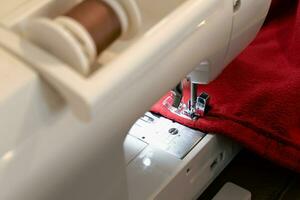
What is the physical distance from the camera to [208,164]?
0.86m

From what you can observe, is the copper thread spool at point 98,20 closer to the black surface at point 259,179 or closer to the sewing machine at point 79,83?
the sewing machine at point 79,83

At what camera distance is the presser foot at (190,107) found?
838 millimetres

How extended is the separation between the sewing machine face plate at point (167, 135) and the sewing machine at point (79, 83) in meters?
0.21

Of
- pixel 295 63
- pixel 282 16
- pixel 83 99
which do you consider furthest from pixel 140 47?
pixel 282 16

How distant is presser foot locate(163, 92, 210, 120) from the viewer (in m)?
0.84

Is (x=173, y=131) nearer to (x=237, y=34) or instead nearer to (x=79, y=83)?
(x=237, y=34)

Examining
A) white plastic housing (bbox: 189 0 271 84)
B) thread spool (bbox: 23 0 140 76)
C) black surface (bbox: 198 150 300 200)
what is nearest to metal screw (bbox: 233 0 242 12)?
white plastic housing (bbox: 189 0 271 84)

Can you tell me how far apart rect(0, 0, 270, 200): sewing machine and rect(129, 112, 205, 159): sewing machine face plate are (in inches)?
8.3

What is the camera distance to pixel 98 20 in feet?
1.39

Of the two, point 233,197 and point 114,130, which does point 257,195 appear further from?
point 114,130

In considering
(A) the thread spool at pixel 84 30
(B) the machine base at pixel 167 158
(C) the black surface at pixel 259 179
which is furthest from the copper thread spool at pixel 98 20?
(C) the black surface at pixel 259 179

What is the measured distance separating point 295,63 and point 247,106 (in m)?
0.16

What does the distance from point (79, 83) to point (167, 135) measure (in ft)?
1.49

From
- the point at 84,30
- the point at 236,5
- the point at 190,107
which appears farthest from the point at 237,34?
the point at 84,30
